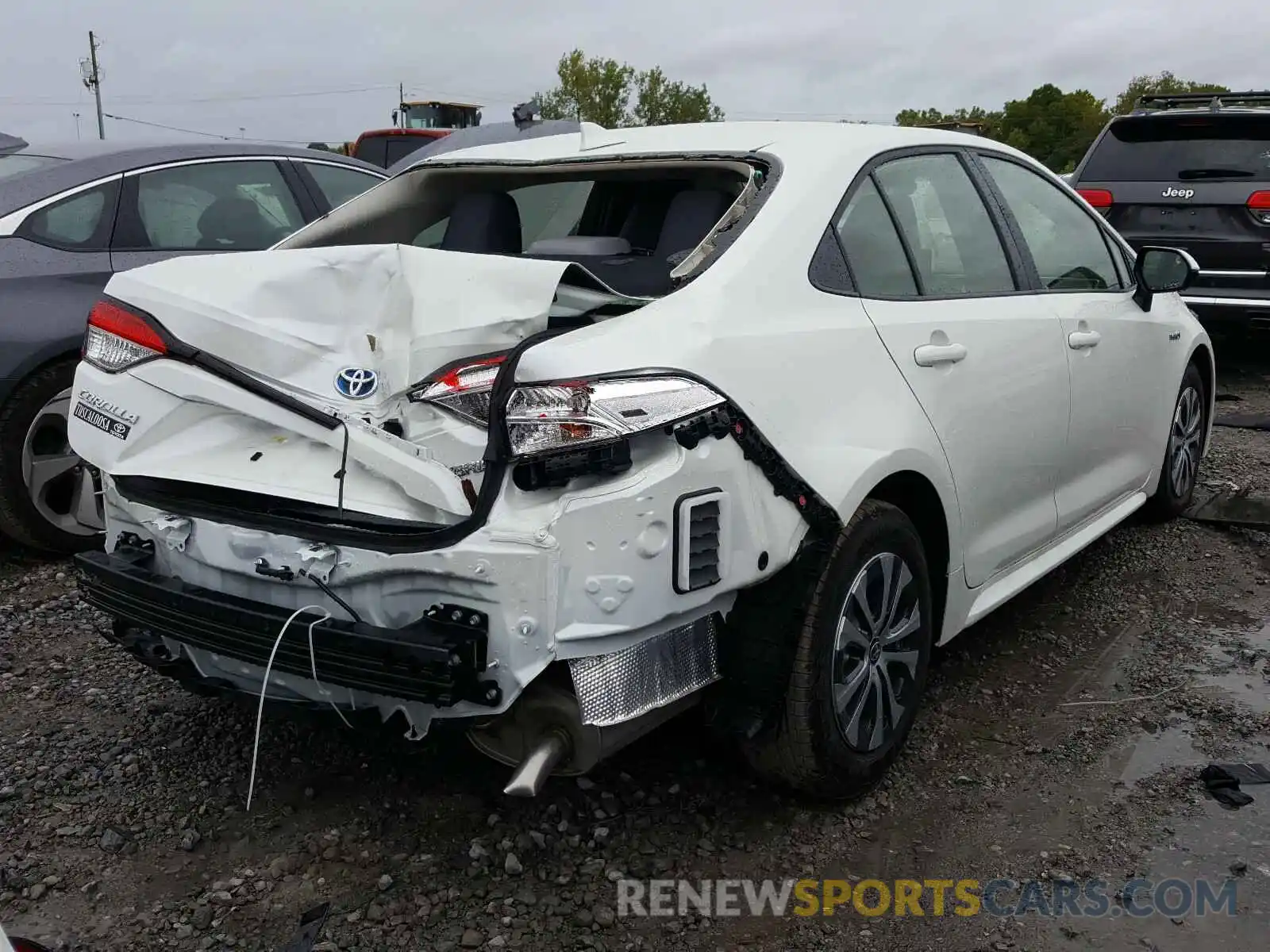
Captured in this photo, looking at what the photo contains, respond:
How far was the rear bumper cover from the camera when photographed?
2.16 metres

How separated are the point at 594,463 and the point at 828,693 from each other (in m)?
0.87

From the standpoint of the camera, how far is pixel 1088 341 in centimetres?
372

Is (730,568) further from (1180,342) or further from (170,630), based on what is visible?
(1180,342)

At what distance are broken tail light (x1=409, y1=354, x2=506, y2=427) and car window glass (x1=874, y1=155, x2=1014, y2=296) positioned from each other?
1276 millimetres

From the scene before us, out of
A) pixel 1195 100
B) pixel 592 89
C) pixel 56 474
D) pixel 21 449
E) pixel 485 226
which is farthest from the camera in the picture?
pixel 592 89

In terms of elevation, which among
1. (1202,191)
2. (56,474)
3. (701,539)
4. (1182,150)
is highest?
(1182,150)

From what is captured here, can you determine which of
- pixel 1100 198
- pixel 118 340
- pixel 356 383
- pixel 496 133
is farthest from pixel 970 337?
pixel 1100 198

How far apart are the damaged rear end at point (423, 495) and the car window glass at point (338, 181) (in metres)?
3.10

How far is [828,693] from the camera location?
8.67ft

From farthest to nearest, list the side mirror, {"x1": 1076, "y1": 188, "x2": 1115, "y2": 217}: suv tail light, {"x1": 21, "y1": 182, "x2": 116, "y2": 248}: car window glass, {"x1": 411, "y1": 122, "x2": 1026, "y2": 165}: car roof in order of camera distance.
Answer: {"x1": 1076, "y1": 188, "x2": 1115, "y2": 217}: suv tail light < {"x1": 21, "y1": 182, "x2": 116, "y2": 248}: car window glass < the side mirror < {"x1": 411, "y1": 122, "x2": 1026, "y2": 165}: car roof

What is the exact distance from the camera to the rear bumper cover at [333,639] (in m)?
2.16

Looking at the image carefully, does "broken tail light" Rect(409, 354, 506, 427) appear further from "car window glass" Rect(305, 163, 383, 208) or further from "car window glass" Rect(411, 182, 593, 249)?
"car window glass" Rect(305, 163, 383, 208)

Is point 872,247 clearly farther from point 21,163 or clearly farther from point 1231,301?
point 1231,301

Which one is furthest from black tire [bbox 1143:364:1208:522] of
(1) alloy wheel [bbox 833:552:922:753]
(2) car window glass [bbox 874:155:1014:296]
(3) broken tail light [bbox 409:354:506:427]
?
(3) broken tail light [bbox 409:354:506:427]
